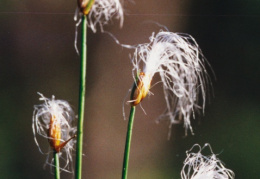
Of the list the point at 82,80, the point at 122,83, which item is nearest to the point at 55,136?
the point at 82,80

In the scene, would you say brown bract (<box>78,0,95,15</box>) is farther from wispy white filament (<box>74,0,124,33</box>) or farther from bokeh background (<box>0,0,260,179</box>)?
bokeh background (<box>0,0,260,179</box>)

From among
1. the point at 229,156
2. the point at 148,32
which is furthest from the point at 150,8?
the point at 229,156

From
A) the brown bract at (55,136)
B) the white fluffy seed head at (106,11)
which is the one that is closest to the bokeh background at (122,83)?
the white fluffy seed head at (106,11)

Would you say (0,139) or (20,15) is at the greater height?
(20,15)

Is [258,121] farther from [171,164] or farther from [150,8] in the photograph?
[150,8]

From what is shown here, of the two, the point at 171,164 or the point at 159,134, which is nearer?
the point at 171,164

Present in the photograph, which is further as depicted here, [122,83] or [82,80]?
[122,83]

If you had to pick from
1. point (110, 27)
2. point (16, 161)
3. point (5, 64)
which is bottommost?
point (16, 161)

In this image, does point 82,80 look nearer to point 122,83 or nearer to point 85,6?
point 85,6

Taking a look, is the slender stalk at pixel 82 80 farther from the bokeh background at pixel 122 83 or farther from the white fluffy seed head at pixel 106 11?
the bokeh background at pixel 122 83
